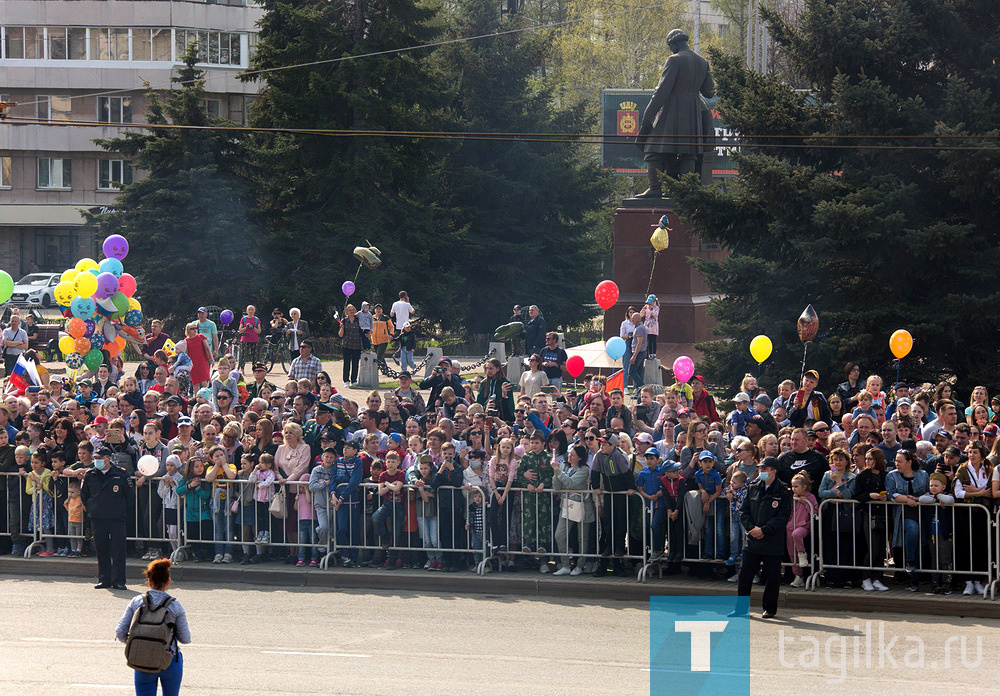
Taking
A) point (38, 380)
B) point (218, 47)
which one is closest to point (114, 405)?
point (38, 380)

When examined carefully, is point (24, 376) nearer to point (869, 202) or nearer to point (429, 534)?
point (429, 534)

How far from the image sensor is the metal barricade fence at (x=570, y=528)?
13.6 meters

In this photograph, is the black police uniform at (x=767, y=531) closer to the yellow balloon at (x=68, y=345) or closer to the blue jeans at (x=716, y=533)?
the blue jeans at (x=716, y=533)

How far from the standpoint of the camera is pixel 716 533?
13344 mm

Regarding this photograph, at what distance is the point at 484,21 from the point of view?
4381 cm

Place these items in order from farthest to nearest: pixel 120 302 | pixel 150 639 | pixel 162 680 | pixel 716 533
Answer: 1. pixel 120 302
2. pixel 716 533
3. pixel 162 680
4. pixel 150 639

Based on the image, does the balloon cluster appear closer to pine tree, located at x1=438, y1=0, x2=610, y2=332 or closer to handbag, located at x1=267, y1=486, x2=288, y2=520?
handbag, located at x1=267, y1=486, x2=288, y2=520

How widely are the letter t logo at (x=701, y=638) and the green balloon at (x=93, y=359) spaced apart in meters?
13.8

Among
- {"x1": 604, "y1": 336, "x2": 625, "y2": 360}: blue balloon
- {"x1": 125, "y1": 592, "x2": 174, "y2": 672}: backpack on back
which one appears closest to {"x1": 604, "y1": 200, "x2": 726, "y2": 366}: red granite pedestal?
{"x1": 604, "y1": 336, "x2": 625, "y2": 360}: blue balloon

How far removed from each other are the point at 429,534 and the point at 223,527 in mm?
2314

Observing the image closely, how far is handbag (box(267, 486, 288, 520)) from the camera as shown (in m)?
14.3

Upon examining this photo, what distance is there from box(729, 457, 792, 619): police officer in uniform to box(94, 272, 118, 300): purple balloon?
1408 cm

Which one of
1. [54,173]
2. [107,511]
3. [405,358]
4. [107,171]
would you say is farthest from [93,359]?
[54,173]

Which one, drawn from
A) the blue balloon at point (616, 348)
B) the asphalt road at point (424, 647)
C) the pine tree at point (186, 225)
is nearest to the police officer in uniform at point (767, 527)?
the asphalt road at point (424, 647)
